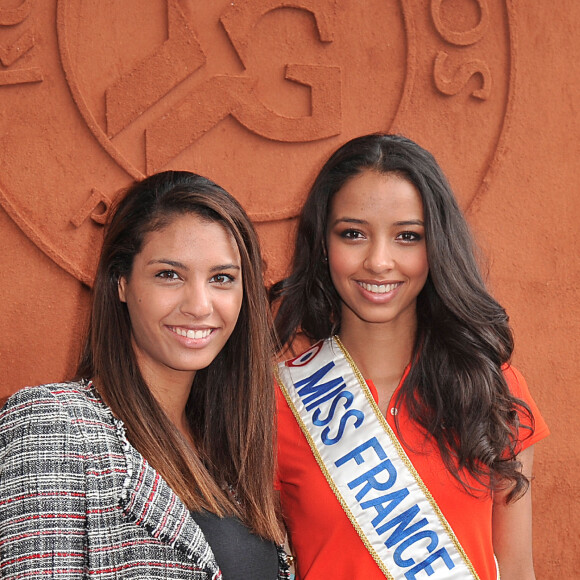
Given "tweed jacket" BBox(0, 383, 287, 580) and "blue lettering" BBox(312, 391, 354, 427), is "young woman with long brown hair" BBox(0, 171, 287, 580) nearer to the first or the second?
"tweed jacket" BBox(0, 383, 287, 580)

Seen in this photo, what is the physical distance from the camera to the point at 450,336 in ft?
6.17

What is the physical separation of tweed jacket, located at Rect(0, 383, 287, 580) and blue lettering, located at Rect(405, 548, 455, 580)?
0.57 m

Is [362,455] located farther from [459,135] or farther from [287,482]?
[459,135]

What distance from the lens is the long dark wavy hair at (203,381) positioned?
1.49 meters

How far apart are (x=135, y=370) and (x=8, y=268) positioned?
0.83 meters

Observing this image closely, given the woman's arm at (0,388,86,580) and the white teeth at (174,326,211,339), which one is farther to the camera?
the white teeth at (174,326,211,339)

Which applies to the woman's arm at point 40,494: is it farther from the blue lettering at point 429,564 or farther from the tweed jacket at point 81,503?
the blue lettering at point 429,564

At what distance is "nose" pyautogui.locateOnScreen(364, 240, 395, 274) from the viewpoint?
1736 millimetres

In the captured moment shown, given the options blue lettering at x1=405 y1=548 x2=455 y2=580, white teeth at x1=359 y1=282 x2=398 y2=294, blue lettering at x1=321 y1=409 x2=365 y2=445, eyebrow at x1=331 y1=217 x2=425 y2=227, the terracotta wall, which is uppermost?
the terracotta wall

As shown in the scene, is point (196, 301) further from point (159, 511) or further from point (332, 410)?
point (332, 410)

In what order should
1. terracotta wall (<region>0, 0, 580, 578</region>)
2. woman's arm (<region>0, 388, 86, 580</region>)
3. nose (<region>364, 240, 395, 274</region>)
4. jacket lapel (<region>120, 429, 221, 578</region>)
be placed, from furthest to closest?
terracotta wall (<region>0, 0, 580, 578</region>) < nose (<region>364, 240, 395, 274</region>) < jacket lapel (<region>120, 429, 221, 578</region>) < woman's arm (<region>0, 388, 86, 580</region>)

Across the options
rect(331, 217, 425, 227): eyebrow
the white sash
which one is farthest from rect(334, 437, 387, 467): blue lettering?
rect(331, 217, 425, 227): eyebrow

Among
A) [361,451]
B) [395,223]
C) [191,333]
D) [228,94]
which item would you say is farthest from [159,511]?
[228,94]

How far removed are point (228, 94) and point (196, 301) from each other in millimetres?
1029
